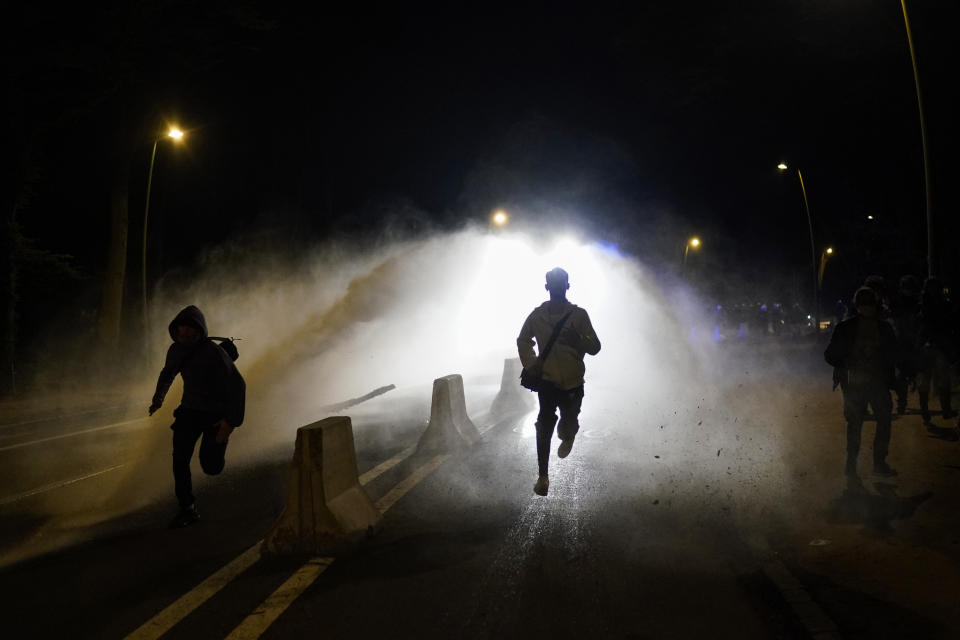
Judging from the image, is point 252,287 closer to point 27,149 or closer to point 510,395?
point 27,149

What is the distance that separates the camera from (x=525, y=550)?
523 centimetres

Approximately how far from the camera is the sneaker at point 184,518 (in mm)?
6148

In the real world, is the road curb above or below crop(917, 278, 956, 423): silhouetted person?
below

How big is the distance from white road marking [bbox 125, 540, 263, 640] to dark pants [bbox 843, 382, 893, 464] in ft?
16.8

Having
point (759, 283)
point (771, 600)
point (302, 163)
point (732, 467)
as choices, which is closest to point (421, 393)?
point (732, 467)

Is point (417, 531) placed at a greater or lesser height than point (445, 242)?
lesser

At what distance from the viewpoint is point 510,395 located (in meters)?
13.8

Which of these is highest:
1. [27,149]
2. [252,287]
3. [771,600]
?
[27,149]

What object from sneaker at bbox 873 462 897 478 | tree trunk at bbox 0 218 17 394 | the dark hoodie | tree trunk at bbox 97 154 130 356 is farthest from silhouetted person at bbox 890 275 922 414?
tree trunk at bbox 97 154 130 356

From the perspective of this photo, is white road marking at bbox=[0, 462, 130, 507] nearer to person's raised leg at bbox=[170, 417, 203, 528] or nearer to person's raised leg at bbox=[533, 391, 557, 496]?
person's raised leg at bbox=[170, 417, 203, 528]

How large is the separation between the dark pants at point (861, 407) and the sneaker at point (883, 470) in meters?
0.34

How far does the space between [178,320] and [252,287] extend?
26997 millimetres

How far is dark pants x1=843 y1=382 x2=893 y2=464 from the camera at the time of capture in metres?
6.90

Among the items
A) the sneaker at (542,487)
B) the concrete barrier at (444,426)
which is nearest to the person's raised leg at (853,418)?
the sneaker at (542,487)
